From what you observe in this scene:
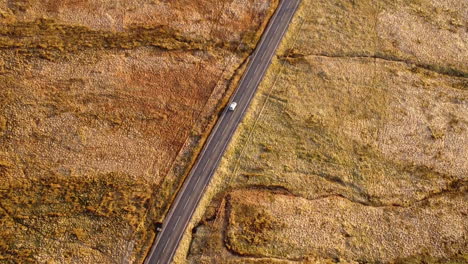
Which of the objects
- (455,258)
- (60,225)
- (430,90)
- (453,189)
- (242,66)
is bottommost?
(455,258)

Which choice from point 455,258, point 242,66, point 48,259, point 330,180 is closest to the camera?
point 48,259

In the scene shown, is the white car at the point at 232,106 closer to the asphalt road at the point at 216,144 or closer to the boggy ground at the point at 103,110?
the asphalt road at the point at 216,144

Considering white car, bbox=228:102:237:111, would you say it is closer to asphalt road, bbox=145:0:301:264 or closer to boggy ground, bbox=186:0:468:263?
asphalt road, bbox=145:0:301:264

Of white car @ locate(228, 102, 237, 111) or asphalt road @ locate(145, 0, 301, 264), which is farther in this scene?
white car @ locate(228, 102, 237, 111)

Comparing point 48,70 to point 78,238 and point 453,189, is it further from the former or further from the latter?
point 453,189

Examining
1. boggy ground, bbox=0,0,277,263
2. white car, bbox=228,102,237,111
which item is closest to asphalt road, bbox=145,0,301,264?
white car, bbox=228,102,237,111

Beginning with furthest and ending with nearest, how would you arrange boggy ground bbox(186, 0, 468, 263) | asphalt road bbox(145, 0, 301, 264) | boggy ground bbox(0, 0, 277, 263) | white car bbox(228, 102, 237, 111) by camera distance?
white car bbox(228, 102, 237, 111)
boggy ground bbox(186, 0, 468, 263)
asphalt road bbox(145, 0, 301, 264)
boggy ground bbox(0, 0, 277, 263)

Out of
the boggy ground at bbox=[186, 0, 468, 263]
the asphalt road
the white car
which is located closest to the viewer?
the asphalt road

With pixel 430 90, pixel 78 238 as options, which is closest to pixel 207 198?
pixel 78 238
